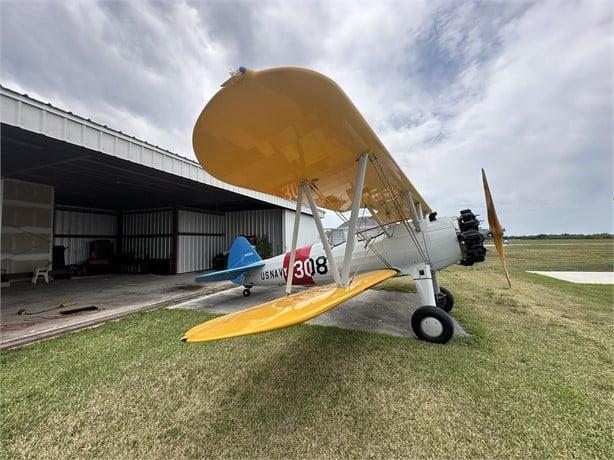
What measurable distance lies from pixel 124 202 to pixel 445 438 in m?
16.5

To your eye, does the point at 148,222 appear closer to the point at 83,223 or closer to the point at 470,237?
the point at 83,223

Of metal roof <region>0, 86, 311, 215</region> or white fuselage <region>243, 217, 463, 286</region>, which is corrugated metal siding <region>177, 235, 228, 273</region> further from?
white fuselage <region>243, 217, 463, 286</region>

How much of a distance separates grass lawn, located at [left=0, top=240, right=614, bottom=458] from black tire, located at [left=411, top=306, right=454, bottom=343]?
5.4 inches

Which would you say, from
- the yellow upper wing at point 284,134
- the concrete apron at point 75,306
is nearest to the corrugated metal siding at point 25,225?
the concrete apron at point 75,306

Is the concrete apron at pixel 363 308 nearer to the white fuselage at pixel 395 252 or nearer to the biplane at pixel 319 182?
the biplane at pixel 319 182

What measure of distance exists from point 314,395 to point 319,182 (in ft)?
8.56

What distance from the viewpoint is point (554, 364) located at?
296 cm

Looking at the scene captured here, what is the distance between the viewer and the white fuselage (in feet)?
14.4

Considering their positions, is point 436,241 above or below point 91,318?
above

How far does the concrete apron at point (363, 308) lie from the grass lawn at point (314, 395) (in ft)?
1.39

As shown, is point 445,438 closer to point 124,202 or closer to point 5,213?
point 5,213

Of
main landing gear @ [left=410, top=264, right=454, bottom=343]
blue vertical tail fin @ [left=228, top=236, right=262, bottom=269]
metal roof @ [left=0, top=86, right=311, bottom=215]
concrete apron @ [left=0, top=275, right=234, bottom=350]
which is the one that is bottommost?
concrete apron @ [left=0, top=275, right=234, bottom=350]

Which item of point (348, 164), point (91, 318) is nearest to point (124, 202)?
point (91, 318)

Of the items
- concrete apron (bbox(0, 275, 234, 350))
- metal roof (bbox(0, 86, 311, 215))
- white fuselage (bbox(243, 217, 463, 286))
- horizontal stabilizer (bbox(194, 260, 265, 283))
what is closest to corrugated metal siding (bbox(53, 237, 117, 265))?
concrete apron (bbox(0, 275, 234, 350))
